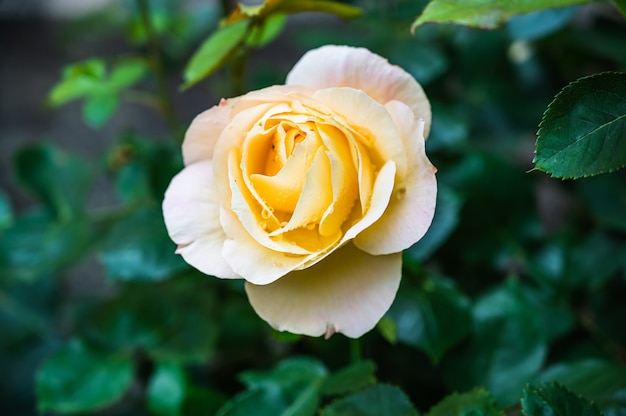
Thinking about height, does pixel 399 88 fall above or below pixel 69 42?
above

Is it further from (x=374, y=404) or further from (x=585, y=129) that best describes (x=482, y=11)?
(x=374, y=404)

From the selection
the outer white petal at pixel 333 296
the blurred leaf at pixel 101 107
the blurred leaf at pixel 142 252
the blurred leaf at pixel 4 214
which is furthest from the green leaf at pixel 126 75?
the outer white petal at pixel 333 296

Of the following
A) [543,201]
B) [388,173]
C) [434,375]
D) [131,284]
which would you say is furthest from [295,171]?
[543,201]

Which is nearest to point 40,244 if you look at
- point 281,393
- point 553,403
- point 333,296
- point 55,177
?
point 55,177

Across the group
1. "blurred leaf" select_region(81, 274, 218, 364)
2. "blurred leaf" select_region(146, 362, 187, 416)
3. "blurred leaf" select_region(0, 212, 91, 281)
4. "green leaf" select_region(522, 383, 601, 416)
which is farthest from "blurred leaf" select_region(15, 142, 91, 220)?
"green leaf" select_region(522, 383, 601, 416)

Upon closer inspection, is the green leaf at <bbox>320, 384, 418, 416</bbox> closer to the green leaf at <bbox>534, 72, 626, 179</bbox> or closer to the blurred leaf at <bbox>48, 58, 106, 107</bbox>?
the green leaf at <bbox>534, 72, 626, 179</bbox>

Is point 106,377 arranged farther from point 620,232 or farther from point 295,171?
point 620,232

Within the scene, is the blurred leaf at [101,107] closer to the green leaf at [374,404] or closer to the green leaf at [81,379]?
the green leaf at [81,379]
